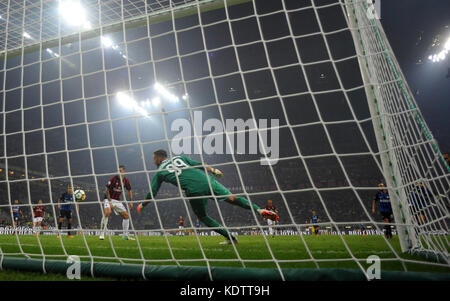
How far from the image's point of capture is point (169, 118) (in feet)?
64.9

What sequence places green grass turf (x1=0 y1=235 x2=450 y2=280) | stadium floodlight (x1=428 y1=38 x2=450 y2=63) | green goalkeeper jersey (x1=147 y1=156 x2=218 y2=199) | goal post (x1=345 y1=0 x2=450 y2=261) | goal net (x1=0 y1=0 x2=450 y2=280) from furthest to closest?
stadium floodlight (x1=428 y1=38 x2=450 y2=63)
goal net (x1=0 y1=0 x2=450 y2=280)
green goalkeeper jersey (x1=147 y1=156 x2=218 y2=199)
goal post (x1=345 y1=0 x2=450 y2=261)
green grass turf (x1=0 y1=235 x2=450 y2=280)

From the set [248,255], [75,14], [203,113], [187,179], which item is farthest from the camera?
[203,113]

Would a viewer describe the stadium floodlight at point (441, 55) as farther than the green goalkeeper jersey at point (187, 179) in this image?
Yes

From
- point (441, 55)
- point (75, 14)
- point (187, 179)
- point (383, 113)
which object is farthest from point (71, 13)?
point (441, 55)

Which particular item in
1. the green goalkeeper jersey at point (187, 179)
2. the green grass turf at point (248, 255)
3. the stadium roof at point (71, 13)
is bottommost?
the green grass turf at point (248, 255)

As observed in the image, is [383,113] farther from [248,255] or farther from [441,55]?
[441,55]

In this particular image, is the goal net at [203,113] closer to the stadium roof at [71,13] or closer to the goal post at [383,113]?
the stadium roof at [71,13]

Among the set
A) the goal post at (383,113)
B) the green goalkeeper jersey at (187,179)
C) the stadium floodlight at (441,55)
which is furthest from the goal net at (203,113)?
the stadium floodlight at (441,55)

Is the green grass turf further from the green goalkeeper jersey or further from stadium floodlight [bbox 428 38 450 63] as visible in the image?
stadium floodlight [bbox 428 38 450 63]

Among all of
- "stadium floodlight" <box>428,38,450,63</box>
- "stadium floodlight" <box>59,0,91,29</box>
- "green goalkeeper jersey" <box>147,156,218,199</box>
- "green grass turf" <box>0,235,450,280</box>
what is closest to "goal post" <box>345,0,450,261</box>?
"green grass turf" <box>0,235,450,280</box>

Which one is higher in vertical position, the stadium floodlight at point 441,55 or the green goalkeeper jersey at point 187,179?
the stadium floodlight at point 441,55

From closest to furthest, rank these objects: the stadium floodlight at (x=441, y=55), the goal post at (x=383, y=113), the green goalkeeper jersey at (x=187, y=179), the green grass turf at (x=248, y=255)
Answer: the green grass turf at (x=248, y=255) < the goal post at (x=383, y=113) < the green goalkeeper jersey at (x=187, y=179) < the stadium floodlight at (x=441, y=55)
